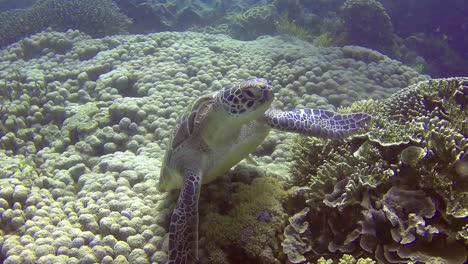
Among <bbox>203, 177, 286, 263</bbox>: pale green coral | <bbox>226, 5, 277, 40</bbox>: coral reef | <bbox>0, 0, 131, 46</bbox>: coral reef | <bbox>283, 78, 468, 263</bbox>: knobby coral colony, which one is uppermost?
<bbox>283, 78, 468, 263</bbox>: knobby coral colony

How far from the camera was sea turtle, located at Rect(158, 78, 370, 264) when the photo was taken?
297 centimetres

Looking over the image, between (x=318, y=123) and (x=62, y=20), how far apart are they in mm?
9886

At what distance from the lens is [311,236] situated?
110 inches

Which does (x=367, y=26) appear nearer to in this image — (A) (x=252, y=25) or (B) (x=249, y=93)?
(A) (x=252, y=25)

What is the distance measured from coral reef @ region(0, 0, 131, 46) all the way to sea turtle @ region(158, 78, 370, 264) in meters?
8.40

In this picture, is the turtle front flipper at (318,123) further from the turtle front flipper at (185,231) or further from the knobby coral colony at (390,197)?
the turtle front flipper at (185,231)

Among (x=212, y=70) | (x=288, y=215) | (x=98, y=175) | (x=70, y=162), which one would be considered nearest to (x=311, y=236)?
(x=288, y=215)

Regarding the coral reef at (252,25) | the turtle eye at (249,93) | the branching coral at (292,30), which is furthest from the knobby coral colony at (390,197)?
the coral reef at (252,25)

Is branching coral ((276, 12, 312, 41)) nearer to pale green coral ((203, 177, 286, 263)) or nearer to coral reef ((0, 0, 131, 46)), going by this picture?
coral reef ((0, 0, 131, 46))

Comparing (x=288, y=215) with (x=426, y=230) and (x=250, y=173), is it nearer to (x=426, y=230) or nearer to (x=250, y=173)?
(x=250, y=173)

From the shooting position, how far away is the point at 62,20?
10.1 m

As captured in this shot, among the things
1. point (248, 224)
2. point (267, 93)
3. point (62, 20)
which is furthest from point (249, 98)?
point (62, 20)

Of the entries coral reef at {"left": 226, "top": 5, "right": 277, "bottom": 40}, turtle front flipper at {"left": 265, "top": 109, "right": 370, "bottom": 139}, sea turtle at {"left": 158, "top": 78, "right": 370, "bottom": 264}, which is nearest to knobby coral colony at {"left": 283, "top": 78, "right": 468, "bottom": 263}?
turtle front flipper at {"left": 265, "top": 109, "right": 370, "bottom": 139}

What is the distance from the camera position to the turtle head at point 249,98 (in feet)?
9.72
